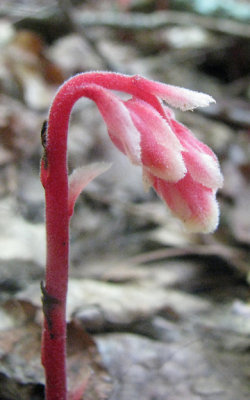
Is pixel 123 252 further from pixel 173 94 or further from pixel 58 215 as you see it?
pixel 173 94

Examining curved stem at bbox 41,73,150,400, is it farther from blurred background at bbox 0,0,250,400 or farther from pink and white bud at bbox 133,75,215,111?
blurred background at bbox 0,0,250,400

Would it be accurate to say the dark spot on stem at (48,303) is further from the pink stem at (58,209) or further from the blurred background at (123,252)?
the blurred background at (123,252)

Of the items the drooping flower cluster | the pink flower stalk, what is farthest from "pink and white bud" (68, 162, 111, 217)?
the drooping flower cluster

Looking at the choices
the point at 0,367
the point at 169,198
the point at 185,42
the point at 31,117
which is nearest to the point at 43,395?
the point at 0,367

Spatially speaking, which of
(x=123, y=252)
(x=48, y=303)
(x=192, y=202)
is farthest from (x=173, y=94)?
(x=123, y=252)

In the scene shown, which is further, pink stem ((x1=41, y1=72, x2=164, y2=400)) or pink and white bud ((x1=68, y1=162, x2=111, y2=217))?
pink and white bud ((x1=68, y1=162, x2=111, y2=217))
